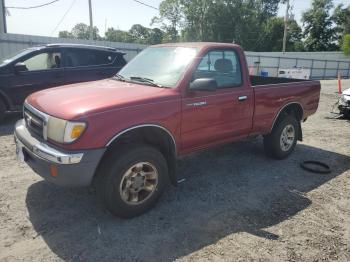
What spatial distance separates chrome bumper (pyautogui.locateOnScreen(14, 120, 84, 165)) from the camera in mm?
3193

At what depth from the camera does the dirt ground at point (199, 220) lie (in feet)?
10.5

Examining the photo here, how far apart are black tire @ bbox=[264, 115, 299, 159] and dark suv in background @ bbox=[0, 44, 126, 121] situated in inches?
188

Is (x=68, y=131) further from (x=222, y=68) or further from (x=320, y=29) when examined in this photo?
(x=320, y=29)

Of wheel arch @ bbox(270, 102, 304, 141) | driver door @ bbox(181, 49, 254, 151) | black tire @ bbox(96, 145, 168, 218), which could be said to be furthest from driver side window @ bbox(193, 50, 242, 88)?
black tire @ bbox(96, 145, 168, 218)

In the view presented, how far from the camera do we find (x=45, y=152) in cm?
330

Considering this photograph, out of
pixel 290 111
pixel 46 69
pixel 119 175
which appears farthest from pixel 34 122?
pixel 46 69

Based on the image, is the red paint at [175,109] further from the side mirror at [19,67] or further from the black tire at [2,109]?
the black tire at [2,109]

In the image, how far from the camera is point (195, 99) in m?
4.14

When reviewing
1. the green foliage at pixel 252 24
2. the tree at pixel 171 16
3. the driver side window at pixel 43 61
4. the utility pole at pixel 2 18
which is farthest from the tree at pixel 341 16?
the driver side window at pixel 43 61

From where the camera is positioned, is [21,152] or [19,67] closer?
[21,152]

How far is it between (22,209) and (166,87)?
2.20 metres

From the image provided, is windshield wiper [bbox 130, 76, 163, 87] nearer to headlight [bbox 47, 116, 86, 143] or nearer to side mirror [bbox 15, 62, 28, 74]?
headlight [bbox 47, 116, 86, 143]

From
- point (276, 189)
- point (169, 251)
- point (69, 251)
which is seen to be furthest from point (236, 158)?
point (69, 251)

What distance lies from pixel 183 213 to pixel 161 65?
76.4 inches
